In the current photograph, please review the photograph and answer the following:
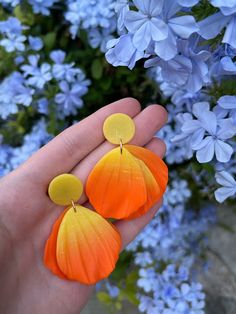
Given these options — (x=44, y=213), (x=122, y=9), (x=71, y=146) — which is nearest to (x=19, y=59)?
(x=71, y=146)

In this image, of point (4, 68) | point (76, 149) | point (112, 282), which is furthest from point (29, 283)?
point (4, 68)

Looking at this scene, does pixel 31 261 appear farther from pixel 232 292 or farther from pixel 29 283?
pixel 232 292

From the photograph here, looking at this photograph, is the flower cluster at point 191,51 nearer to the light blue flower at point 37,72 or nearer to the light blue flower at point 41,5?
the light blue flower at point 37,72

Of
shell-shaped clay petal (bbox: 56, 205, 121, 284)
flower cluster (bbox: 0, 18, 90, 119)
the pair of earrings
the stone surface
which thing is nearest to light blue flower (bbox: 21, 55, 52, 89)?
flower cluster (bbox: 0, 18, 90, 119)

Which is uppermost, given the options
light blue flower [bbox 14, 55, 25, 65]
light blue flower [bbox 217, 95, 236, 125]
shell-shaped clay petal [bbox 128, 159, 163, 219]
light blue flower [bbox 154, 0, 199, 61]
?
light blue flower [bbox 154, 0, 199, 61]

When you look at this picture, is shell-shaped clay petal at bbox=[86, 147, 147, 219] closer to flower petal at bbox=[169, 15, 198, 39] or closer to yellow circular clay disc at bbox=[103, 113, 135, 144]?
yellow circular clay disc at bbox=[103, 113, 135, 144]

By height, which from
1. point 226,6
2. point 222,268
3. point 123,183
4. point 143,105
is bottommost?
point 222,268

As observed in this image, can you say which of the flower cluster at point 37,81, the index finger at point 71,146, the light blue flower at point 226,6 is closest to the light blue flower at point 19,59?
the flower cluster at point 37,81

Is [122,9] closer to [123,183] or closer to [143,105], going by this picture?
[123,183]
